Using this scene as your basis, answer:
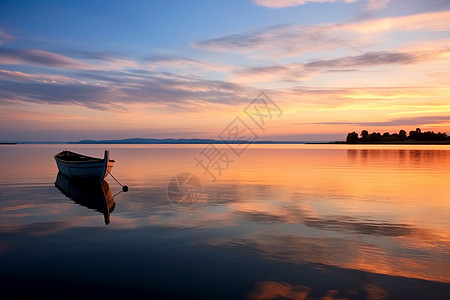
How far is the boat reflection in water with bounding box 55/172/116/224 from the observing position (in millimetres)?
20469

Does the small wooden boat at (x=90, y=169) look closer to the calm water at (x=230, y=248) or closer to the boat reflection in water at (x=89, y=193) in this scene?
the boat reflection in water at (x=89, y=193)

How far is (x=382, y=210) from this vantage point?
61.9 feet

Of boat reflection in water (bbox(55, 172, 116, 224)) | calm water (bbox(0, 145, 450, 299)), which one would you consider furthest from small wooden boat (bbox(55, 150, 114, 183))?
calm water (bbox(0, 145, 450, 299))

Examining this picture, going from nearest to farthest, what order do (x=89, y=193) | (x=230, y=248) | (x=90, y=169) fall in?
(x=230, y=248), (x=89, y=193), (x=90, y=169)

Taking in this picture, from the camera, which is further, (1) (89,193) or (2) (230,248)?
(1) (89,193)

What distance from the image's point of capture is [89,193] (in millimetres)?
26234

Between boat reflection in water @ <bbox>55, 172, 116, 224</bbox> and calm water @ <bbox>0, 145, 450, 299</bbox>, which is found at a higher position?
calm water @ <bbox>0, 145, 450, 299</bbox>

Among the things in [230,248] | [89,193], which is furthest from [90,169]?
[230,248]

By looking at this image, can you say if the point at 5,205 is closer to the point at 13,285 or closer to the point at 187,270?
the point at 13,285

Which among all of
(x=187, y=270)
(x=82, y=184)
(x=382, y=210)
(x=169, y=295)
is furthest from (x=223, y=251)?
(x=82, y=184)

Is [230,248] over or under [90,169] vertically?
under

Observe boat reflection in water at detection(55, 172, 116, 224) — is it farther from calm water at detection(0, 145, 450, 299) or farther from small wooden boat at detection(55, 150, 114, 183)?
small wooden boat at detection(55, 150, 114, 183)

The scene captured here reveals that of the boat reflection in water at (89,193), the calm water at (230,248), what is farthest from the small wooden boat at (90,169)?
the calm water at (230,248)

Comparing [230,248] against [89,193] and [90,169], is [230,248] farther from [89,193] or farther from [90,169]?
[90,169]
